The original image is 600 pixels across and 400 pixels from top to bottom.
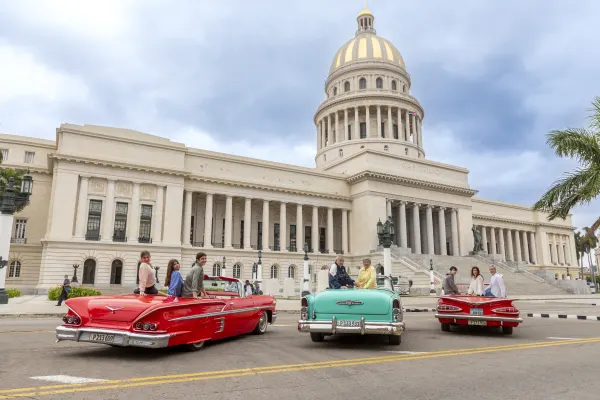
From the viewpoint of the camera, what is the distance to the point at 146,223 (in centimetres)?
3994

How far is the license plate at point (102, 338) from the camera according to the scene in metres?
6.46

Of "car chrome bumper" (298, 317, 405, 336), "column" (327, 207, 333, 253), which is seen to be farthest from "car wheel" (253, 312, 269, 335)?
"column" (327, 207, 333, 253)

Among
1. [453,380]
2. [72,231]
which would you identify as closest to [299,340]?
[453,380]

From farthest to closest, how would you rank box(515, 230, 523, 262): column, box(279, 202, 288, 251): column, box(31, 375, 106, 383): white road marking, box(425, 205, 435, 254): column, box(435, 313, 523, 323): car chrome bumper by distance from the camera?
box(515, 230, 523, 262): column < box(425, 205, 435, 254): column < box(279, 202, 288, 251): column < box(435, 313, 523, 323): car chrome bumper < box(31, 375, 106, 383): white road marking

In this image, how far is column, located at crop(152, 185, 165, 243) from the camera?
39500 millimetres

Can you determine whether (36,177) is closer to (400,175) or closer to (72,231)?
(72,231)

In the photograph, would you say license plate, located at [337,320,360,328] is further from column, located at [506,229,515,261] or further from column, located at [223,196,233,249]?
column, located at [506,229,515,261]

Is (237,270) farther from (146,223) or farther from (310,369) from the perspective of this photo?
Result: (310,369)

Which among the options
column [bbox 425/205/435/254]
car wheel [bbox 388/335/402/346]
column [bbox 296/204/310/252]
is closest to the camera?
car wheel [bbox 388/335/402/346]

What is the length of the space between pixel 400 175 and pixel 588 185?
34820 millimetres

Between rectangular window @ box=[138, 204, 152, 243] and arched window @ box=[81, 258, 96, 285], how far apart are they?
15.3ft

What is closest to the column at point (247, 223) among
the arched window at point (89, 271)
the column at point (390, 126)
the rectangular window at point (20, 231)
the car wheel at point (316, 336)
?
the arched window at point (89, 271)

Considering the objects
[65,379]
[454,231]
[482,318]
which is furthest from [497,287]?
[454,231]

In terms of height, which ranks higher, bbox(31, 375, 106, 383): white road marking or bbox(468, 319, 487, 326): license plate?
bbox(468, 319, 487, 326): license plate
